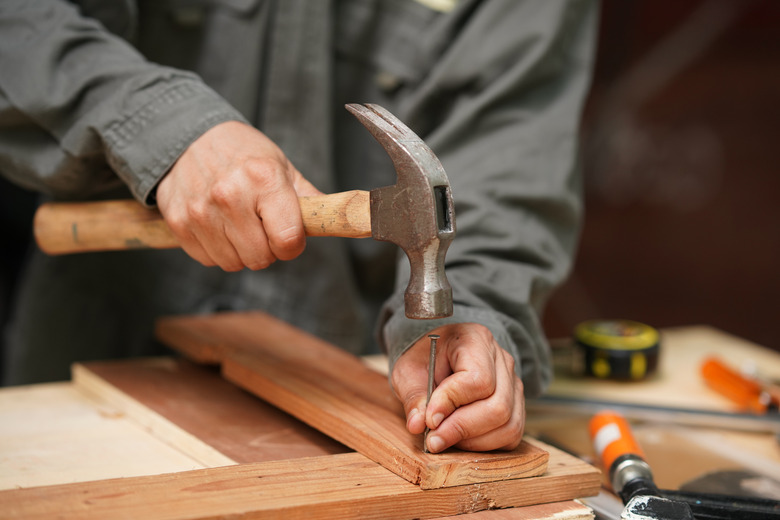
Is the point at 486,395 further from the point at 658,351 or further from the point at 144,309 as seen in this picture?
the point at 144,309

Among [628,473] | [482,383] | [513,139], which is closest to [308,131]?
[513,139]

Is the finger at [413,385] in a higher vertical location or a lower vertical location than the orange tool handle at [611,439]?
higher

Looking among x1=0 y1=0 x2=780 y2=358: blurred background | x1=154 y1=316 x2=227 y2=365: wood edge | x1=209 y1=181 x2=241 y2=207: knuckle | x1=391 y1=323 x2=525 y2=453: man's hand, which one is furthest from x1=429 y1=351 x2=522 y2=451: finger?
x1=0 y1=0 x2=780 y2=358: blurred background

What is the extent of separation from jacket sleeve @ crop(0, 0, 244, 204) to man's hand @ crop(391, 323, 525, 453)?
0.42 meters

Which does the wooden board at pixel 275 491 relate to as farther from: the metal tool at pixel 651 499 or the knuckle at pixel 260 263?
the knuckle at pixel 260 263

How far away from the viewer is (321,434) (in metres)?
1.03

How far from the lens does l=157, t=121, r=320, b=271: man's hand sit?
3.00ft

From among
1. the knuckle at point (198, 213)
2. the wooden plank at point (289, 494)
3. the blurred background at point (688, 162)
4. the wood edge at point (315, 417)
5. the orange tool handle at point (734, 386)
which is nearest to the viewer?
the wooden plank at point (289, 494)

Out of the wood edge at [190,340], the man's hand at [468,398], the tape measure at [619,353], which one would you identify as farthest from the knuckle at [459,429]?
the tape measure at [619,353]

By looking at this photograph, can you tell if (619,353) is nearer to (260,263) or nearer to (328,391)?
(328,391)

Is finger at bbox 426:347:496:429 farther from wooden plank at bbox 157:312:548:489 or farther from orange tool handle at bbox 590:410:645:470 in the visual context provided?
orange tool handle at bbox 590:410:645:470

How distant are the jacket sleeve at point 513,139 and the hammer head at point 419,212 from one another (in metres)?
0.28

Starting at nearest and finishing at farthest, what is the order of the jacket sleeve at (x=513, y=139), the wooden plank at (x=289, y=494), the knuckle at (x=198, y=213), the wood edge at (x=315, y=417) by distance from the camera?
the wooden plank at (x=289, y=494)
the wood edge at (x=315, y=417)
the knuckle at (x=198, y=213)
the jacket sleeve at (x=513, y=139)

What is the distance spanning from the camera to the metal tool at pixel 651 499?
0.78 m
